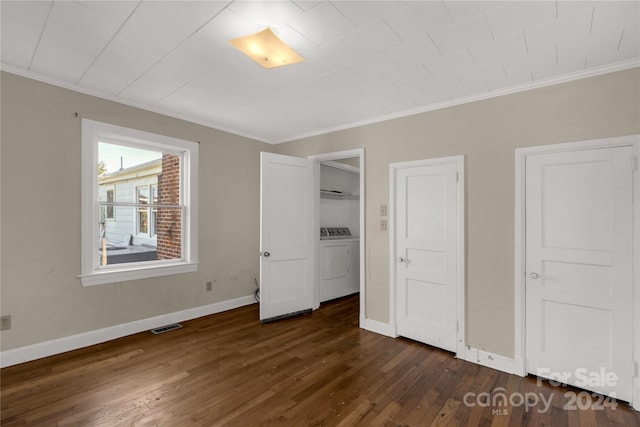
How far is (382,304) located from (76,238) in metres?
3.34

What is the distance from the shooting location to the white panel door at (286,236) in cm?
391

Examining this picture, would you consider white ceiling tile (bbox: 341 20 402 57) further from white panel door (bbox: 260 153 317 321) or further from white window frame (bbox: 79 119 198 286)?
white window frame (bbox: 79 119 198 286)

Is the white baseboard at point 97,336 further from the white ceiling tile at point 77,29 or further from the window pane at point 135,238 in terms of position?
the white ceiling tile at point 77,29

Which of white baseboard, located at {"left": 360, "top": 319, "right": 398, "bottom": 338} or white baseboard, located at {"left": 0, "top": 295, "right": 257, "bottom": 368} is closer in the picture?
white baseboard, located at {"left": 0, "top": 295, "right": 257, "bottom": 368}

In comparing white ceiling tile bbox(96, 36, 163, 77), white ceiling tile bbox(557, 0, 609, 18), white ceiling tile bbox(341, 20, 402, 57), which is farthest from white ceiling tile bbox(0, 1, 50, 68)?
white ceiling tile bbox(557, 0, 609, 18)

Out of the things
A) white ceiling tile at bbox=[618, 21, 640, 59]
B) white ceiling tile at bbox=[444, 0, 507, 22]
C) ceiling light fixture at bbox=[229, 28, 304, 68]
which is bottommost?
ceiling light fixture at bbox=[229, 28, 304, 68]

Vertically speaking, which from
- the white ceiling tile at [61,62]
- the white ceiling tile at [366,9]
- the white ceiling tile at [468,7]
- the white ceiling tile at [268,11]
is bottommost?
the white ceiling tile at [468,7]

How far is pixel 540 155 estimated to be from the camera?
2619mm

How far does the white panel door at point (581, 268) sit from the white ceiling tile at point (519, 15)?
117 cm

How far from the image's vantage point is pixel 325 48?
219 cm

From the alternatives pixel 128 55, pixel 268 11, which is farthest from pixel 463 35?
pixel 128 55

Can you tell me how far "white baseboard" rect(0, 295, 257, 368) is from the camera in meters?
2.69

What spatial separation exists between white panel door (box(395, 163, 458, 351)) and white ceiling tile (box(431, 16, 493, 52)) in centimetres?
124

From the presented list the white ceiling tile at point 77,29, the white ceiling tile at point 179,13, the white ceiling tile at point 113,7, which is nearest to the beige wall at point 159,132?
the white ceiling tile at point 77,29
